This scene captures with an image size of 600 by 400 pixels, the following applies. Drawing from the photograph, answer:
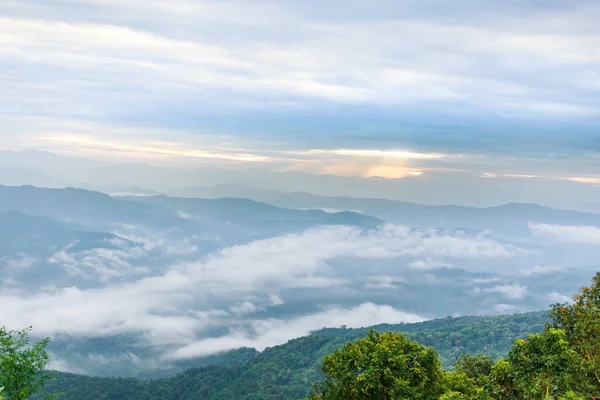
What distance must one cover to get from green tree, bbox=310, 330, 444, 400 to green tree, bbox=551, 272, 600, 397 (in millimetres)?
6680

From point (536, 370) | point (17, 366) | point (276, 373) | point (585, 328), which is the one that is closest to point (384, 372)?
point (536, 370)

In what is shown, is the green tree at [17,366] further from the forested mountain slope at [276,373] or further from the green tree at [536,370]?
the forested mountain slope at [276,373]

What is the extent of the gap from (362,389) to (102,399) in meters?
133

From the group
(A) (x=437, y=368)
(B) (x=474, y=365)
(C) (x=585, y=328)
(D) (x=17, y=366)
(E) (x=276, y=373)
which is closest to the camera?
(D) (x=17, y=366)

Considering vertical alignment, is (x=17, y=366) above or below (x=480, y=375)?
below

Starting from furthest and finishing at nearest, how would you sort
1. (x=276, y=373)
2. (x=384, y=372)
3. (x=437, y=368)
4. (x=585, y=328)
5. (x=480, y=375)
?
(x=276, y=373) → (x=585, y=328) → (x=437, y=368) → (x=480, y=375) → (x=384, y=372)

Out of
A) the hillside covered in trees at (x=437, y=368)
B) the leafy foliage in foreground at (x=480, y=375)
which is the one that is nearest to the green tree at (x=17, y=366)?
the hillside covered in trees at (x=437, y=368)

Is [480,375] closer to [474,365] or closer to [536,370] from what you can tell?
[536,370]

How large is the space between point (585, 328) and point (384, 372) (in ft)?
38.9

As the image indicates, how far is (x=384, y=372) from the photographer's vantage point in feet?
83.6

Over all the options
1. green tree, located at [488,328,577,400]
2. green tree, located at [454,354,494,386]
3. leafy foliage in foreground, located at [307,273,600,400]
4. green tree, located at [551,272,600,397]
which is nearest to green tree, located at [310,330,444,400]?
leafy foliage in foreground, located at [307,273,600,400]

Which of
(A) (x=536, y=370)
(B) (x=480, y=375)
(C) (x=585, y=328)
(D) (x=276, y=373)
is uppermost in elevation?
(C) (x=585, y=328)

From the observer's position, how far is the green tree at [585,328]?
2373 cm

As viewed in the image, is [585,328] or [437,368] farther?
[585,328]
